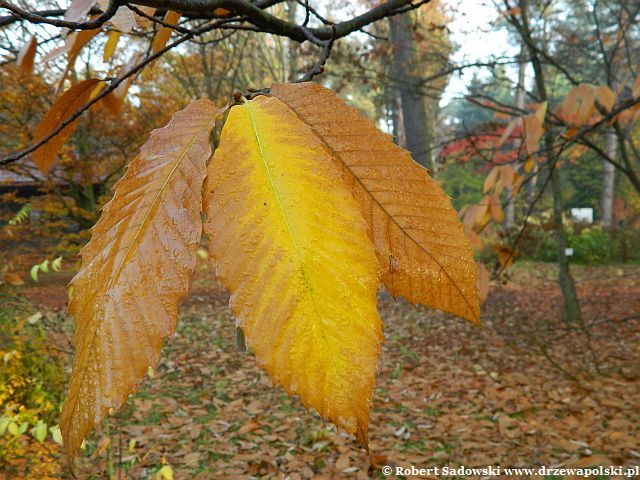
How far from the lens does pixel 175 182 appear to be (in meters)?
0.25

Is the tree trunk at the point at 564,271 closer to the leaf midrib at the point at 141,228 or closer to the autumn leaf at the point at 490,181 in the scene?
the autumn leaf at the point at 490,181

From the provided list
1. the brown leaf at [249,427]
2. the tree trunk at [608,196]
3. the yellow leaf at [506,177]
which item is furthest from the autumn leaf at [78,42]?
the tree trunk at [608,196]

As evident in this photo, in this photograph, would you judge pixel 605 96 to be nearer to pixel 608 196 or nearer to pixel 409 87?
pixel 409 87

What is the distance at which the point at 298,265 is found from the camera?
8.8 inches

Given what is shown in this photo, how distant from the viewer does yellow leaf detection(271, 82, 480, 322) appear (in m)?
0.27

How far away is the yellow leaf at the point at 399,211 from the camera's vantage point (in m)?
0.27

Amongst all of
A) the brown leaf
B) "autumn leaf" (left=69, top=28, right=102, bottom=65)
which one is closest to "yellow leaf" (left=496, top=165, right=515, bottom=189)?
"autumn leaf" (left=69, top=28, right=102, bottom=65)

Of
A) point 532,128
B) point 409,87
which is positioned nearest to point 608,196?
point 409,87

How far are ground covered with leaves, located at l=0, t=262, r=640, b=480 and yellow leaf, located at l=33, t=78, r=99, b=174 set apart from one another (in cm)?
166

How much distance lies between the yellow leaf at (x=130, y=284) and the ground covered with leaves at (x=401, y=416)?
1.83 m

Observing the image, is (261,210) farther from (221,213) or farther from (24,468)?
(24,468)

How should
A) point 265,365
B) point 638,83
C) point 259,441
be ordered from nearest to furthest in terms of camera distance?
1. point 265,365
2. point 638,83
3. point 259,441

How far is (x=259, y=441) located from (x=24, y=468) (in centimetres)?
126

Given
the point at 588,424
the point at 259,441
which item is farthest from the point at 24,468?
the point at 588,424
